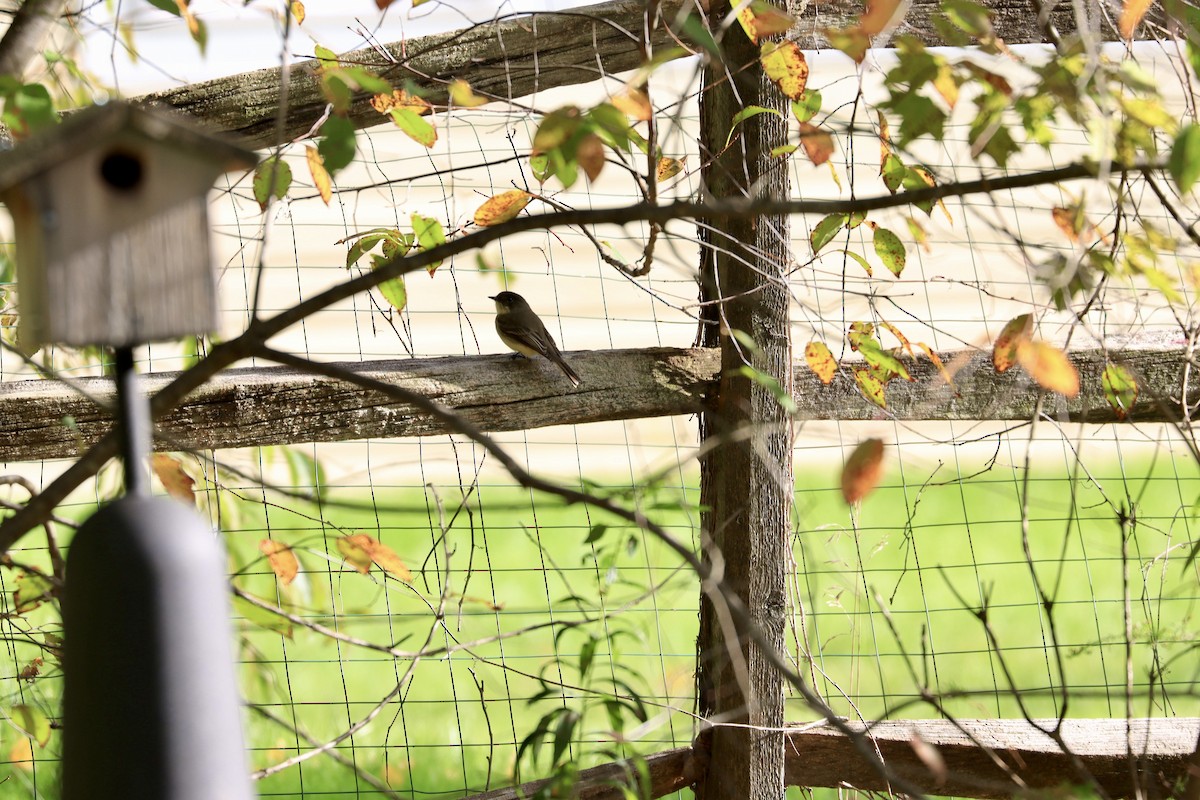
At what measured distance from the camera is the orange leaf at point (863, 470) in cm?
153

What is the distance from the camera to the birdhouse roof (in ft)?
3.31

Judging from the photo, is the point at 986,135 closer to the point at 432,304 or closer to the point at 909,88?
the point at 909,88

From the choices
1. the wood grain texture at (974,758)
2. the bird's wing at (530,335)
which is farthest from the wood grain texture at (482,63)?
the wood grain texture at (974,758)

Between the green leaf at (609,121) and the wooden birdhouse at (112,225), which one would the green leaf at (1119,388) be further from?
the wooden birdhouse at (112,225)

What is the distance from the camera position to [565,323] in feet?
27.2

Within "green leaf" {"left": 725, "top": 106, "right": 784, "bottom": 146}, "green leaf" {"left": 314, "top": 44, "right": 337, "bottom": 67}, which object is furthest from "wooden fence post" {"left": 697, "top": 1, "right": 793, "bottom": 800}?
"green leaf" {"left": 314, "top": 44, "right": 337, "bottom": 67}

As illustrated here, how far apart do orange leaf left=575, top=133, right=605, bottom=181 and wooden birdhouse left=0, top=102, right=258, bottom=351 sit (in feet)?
1.31

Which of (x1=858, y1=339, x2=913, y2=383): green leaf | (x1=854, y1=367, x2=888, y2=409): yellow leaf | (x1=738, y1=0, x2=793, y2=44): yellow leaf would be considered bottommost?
(x1=854, y1=367, x2=888, y2=409): yellow leaf

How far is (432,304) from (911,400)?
468 centimetres

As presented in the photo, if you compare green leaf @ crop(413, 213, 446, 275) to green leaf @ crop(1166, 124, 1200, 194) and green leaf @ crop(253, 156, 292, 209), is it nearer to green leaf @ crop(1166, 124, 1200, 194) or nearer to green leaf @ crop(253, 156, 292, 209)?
green leaf @ crop(253, 156, 292, 209)

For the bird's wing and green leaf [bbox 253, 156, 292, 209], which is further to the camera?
the bird's wing

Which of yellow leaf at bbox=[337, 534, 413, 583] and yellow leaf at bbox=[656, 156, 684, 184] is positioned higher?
yellow leaf at bbox=[656, 156, 684, 184]

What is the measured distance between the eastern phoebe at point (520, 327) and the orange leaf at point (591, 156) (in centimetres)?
125

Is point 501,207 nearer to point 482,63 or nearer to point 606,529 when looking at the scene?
point 482,63
